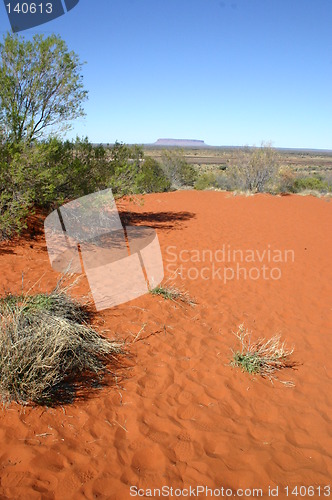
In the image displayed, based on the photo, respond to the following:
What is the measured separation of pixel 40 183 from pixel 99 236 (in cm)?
203

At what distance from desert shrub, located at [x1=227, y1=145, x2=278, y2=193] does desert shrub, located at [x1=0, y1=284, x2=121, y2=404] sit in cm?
1740

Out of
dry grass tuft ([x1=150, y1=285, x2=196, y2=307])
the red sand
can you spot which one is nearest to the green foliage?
the red sand

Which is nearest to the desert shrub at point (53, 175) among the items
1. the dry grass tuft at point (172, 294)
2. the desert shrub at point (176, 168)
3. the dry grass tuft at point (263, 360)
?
the dry grass tuft at point (172, 294)

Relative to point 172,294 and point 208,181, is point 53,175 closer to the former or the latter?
point 172,294

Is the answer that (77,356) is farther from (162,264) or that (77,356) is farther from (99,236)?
(99,236)

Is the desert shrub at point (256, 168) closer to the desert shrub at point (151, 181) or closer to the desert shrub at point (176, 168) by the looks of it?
the desert shrub at point (151, 181)

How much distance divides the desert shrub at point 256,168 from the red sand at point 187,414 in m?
14.4

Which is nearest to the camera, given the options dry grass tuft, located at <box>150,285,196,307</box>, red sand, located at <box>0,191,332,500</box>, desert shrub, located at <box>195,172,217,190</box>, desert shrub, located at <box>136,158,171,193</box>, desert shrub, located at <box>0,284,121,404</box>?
red sand, located at <box>0,191,332,500</box>

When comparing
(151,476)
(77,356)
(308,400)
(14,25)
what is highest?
(14,25)

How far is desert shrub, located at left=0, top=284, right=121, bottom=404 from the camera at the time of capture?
291cm

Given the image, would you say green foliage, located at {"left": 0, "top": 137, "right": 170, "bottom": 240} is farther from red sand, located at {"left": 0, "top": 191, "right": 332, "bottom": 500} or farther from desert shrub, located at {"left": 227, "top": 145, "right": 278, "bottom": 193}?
desert shrub, located at {"left": 227, "top": 145, "right": 278, "bottom": 193}

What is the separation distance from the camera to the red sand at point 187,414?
8.18ft

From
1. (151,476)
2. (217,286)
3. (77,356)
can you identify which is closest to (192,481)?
(151,476)

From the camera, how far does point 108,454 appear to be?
2.64 meters
